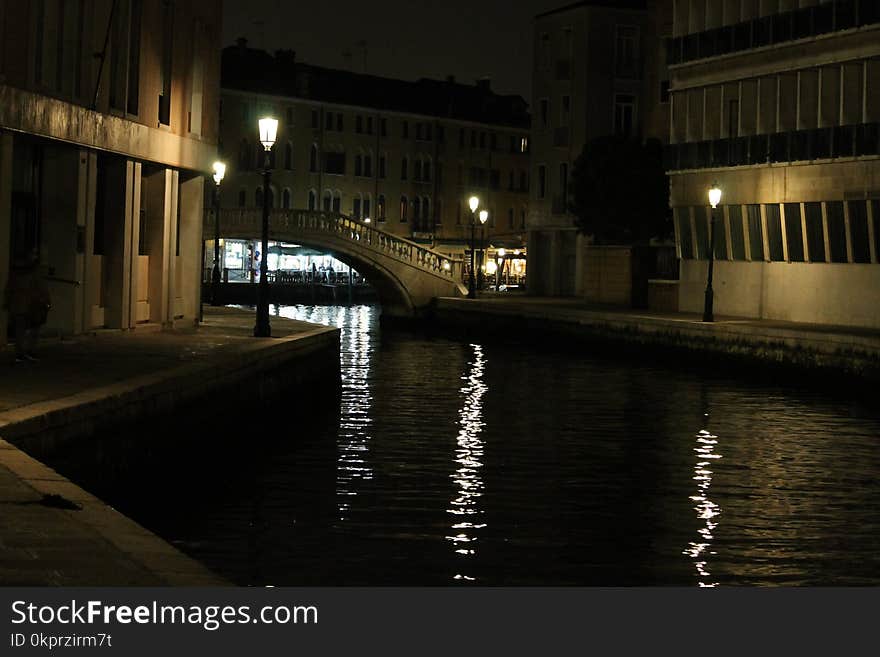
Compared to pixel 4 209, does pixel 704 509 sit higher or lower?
lower

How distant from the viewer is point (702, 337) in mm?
42094

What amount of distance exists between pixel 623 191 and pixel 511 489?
4400 cm

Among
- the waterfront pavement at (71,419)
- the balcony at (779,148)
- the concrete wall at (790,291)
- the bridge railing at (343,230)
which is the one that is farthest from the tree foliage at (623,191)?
the waterfront pavement at (71,419)

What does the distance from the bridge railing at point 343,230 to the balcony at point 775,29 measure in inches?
623

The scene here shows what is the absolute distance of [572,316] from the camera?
165ft

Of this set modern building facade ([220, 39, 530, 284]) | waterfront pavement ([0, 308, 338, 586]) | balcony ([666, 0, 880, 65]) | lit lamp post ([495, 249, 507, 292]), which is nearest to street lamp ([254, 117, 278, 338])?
waterfront pavement ([0, 308, 338, 586])

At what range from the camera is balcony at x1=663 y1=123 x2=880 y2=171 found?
4319 centimetres

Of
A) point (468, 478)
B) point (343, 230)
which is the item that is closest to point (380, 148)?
point (343, 230)

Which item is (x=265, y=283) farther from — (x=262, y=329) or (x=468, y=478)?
(x=468, y=478)

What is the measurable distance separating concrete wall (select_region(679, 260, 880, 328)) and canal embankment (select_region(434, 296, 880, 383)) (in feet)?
2.88

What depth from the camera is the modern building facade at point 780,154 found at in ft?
142

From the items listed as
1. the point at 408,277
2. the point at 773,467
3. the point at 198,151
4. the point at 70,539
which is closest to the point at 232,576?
the point at 70,539

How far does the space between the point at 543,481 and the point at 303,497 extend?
10.0 feet

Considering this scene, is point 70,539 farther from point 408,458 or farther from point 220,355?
point 220,355
